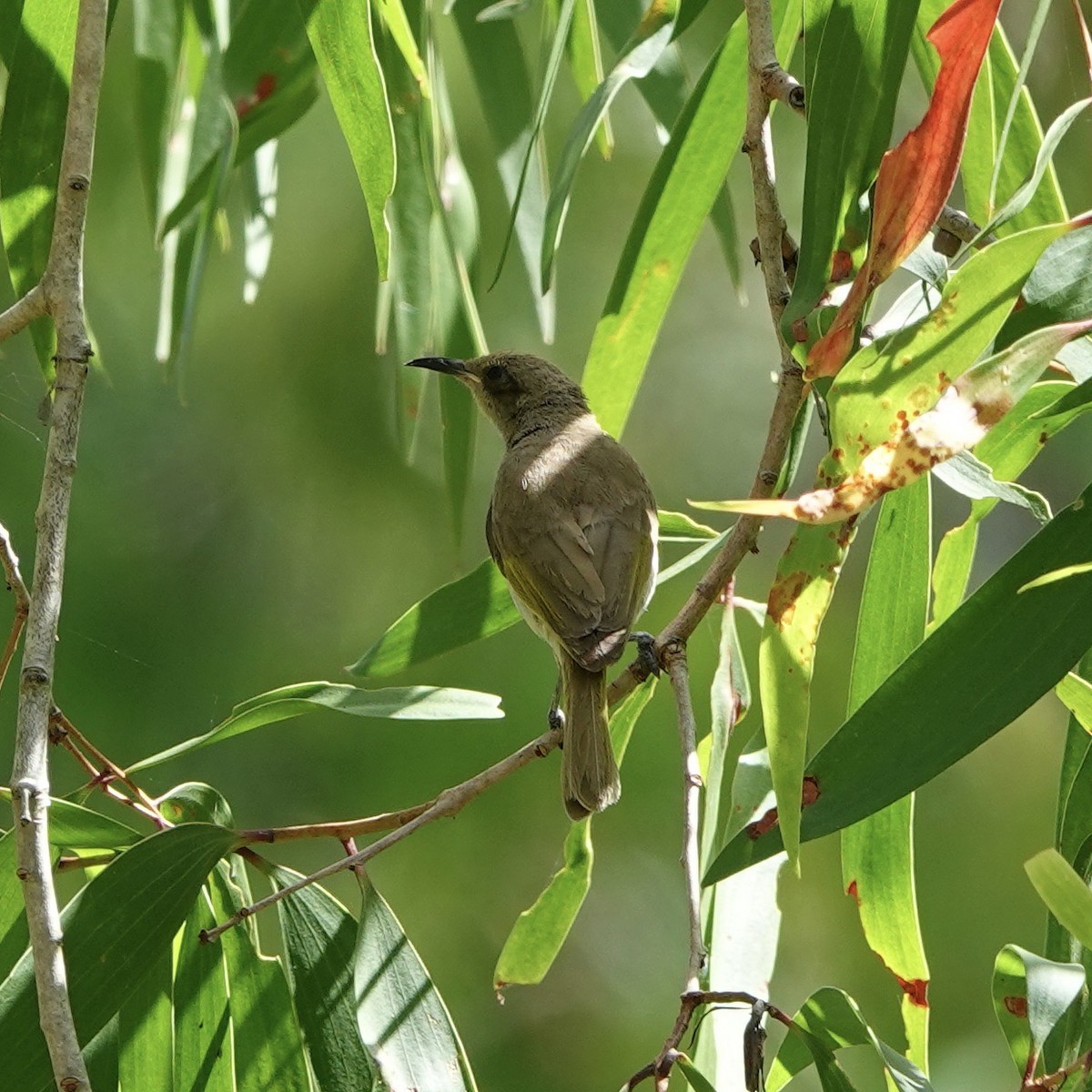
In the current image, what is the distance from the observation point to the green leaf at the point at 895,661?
2133 mm

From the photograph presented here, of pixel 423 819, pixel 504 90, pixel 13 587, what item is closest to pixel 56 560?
pixel 13 587

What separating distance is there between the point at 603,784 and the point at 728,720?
10.2 inches

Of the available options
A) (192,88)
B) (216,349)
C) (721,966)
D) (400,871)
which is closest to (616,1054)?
(400,871)

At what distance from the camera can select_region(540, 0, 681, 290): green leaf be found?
2.09 metres

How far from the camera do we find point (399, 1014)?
76.8 inches

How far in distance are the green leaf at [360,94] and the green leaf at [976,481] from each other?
912mm

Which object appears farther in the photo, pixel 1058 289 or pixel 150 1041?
pixel 150 1041

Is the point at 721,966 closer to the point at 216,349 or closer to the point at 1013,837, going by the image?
the point at 1013,837

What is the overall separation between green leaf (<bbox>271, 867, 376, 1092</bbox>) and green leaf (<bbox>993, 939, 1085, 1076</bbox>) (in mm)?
887

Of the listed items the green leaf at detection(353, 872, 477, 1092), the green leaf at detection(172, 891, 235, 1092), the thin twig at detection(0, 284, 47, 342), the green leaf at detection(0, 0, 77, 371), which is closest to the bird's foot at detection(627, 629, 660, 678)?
the green leaf at detection(353, 872, 477, 1092)

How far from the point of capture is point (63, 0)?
7.98 feet

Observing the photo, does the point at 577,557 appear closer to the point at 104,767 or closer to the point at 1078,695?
the point at 104,767

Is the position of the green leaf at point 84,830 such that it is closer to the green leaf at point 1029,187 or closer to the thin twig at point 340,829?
the thin twig at point 340,829

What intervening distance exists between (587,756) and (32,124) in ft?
4.49
